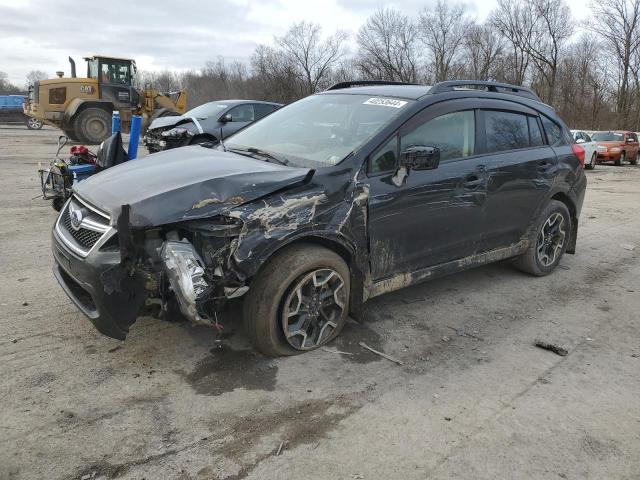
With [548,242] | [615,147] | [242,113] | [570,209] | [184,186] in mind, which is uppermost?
[615,147]

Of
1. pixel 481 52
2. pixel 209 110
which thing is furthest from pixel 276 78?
pixel 209 110

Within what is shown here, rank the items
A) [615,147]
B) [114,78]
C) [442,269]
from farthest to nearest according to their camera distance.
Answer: [615,147], [114,78], [442,269]

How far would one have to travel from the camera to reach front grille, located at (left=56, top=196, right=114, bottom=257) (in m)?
3.00

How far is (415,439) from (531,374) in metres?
1.15

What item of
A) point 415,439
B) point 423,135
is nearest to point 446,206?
point 423,135

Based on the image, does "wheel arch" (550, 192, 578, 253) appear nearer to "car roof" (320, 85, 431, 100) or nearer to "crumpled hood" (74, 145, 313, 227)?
"car roof" (320, 85, 431, 100)

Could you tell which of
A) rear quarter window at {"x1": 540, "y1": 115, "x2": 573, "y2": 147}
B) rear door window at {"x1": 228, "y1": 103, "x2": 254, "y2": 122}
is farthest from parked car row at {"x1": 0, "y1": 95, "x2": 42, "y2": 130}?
rear quarter window at {"x1": 540, "y1": 115, "x2": 573, "y2": 147}

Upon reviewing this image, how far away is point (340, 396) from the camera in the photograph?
3025mm

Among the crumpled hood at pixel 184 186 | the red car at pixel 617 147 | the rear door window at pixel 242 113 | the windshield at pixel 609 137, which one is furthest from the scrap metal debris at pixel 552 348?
the windshield at pixel 609 137

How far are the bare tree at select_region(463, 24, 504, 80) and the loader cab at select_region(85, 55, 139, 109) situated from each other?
118ft

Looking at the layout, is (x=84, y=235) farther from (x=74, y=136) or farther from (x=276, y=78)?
(x=276, y=78)

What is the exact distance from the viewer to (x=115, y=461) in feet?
7.91

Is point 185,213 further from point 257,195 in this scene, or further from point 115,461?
point 115,461

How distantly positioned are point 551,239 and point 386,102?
2.54 metres
